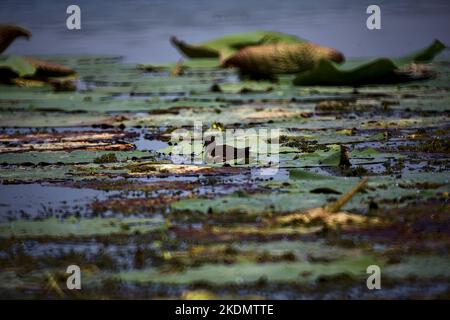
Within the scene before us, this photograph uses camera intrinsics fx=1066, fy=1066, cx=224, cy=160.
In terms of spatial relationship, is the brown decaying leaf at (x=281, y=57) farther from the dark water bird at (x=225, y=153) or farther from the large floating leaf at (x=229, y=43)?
the dark water bird at (x=225, y=153)

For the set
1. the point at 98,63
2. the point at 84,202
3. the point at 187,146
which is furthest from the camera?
the point at 98,63

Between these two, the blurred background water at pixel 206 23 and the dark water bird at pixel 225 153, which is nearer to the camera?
the dark water bird at pixel 225 153

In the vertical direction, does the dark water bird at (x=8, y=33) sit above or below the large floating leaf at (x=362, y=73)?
above

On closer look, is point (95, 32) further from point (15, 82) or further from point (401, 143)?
point (401, 143)

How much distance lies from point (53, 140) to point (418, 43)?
548cm

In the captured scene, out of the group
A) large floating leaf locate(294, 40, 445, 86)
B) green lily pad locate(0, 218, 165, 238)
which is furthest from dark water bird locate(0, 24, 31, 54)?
green lily pad locate(0, 218, 165, 238)

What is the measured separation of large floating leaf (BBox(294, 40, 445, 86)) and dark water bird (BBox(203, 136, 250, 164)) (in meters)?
2.64

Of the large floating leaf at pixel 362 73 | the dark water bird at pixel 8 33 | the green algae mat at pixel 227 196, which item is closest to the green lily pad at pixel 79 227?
the green algae mat at pixel 227 196

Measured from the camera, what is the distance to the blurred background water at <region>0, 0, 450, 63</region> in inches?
438

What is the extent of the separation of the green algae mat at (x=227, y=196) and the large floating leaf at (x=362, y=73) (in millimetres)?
380

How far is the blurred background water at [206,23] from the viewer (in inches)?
438
